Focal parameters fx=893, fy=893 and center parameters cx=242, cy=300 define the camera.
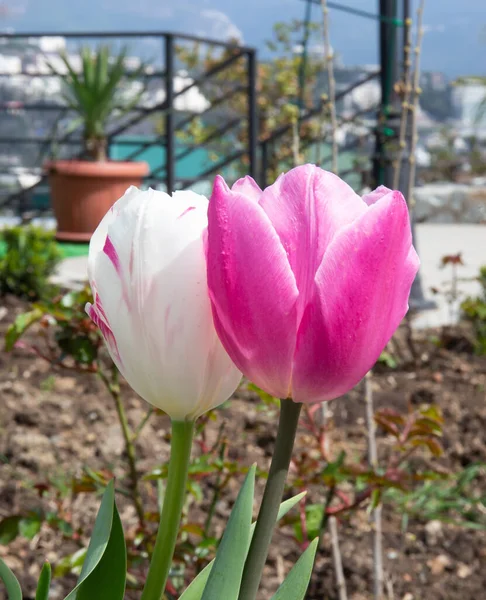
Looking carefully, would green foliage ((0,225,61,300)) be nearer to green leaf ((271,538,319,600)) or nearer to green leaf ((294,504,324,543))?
green leaf ((294,504,324,543))

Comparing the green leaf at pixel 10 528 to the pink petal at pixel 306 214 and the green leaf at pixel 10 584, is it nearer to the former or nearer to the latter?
the green leaf at pixel 10 584

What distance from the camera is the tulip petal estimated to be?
16.4 inches

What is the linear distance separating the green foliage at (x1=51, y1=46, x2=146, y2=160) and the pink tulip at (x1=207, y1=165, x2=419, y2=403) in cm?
735

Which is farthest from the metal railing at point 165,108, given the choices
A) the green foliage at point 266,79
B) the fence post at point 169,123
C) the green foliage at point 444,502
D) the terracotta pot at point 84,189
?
the green foliage at point 444,502

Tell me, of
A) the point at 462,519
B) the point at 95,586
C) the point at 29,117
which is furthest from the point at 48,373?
the point at 29,117

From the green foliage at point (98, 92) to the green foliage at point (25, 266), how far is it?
10.2 ft

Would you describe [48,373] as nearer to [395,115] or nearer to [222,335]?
[395,115]

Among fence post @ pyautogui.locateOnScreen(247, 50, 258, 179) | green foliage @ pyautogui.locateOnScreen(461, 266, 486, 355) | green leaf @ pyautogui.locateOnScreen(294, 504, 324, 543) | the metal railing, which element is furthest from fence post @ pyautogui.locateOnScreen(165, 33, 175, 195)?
green leaf @ pyautogui.locateOnScreen(294, 504, 324, 543)

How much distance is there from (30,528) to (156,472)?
224 mm

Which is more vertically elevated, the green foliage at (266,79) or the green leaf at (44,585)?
the green leaf at (44,585)

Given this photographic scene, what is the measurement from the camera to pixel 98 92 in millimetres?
7531

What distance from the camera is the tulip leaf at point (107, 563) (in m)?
0.49

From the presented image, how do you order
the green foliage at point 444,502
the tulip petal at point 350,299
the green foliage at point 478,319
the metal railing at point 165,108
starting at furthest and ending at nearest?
the metal railing at point 165,108 → the green foliage at point 478,319 → the green foliage at point 444,502 → the tulip petal at point 350,299

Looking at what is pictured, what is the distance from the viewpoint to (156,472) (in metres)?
1.24
